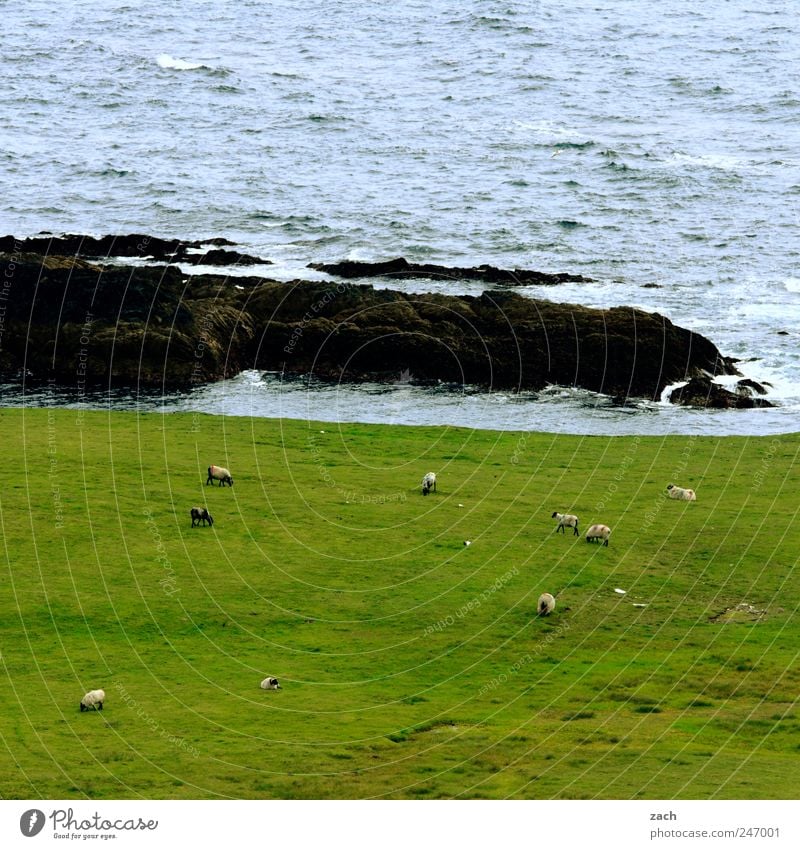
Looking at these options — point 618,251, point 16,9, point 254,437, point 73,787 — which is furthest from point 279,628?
point 16,9

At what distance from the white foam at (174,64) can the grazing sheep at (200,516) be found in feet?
325

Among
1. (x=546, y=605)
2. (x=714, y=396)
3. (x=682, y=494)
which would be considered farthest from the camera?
(x=714, y=396)

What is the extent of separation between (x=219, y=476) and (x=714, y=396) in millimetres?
26927

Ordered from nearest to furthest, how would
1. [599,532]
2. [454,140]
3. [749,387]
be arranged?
[599,532] < [749,387] < [454,140]

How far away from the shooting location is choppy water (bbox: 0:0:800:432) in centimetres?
8931

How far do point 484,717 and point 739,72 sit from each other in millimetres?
116068

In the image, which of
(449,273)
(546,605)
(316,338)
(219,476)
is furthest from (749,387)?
(546,605)

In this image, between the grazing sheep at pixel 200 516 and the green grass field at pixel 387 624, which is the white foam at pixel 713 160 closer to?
the green grass field at pixel 387 624

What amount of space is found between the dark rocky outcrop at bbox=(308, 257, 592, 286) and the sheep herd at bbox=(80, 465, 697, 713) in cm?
3271

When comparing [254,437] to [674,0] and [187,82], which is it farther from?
[674,0]

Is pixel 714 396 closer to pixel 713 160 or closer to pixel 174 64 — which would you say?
pixel 713 160

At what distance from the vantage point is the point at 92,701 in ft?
102

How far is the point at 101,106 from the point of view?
127 m

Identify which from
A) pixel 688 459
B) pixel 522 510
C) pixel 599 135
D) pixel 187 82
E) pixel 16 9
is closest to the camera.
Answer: pixel 522 510
